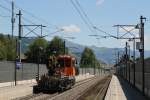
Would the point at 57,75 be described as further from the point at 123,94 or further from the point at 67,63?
the point at 123,94

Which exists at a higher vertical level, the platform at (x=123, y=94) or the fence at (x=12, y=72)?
the fence at (x=12, y=72)

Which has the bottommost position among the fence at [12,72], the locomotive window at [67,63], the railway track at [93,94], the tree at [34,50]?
the railway track at [93,94]

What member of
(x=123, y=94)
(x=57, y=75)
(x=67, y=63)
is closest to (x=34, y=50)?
(x=67, y=63)

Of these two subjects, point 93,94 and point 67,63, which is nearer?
point 93,94

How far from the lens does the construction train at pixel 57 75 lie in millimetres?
43844

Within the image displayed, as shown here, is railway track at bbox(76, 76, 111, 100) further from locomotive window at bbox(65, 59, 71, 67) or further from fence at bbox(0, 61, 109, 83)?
fence at bbox(0, 61, 109, 83)

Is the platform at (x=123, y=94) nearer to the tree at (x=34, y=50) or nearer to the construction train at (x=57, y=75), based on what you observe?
the construction train at (x=57, y=75)

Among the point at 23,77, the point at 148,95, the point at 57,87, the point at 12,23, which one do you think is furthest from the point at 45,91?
the point at 12,23

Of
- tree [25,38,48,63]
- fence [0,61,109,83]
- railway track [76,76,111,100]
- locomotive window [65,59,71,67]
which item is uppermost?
tree [25,38,48,63]

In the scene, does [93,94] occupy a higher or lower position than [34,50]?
lower

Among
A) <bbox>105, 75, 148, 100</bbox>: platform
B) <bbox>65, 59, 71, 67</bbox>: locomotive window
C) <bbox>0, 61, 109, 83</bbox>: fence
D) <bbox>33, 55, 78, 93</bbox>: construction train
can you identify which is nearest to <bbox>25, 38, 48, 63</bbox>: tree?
<bbox>0, 61, 109, 83</bbox>: fence

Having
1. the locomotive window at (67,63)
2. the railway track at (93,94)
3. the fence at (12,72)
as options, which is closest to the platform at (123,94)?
the railway track at (93,94)

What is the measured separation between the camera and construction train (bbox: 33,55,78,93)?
43844 millimetres

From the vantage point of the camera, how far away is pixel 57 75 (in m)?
45.5
